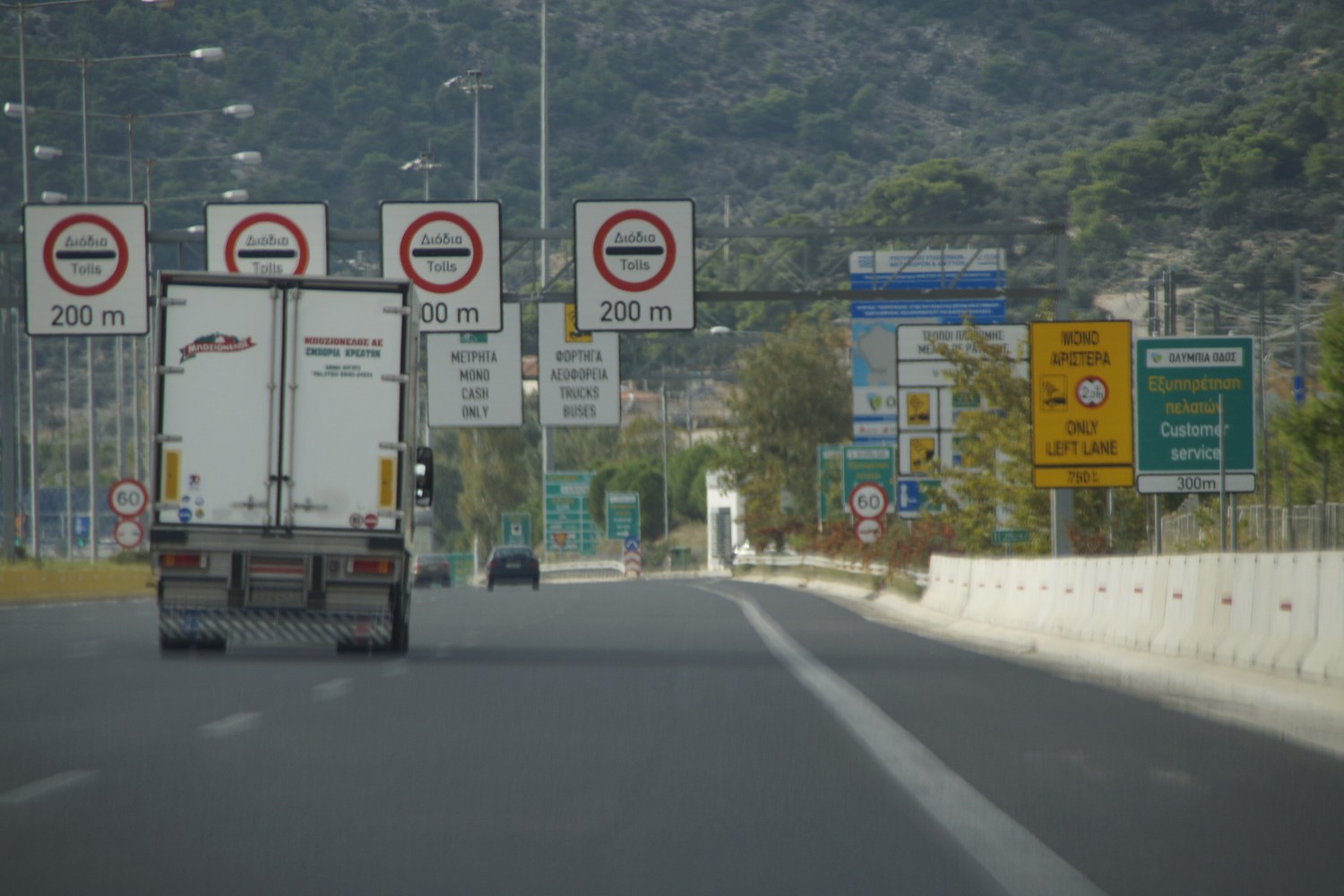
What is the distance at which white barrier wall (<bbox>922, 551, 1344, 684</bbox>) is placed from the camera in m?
15.7

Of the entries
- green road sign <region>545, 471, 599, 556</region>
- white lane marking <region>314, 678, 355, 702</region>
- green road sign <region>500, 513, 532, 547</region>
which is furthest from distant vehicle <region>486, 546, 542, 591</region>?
white lane marking <region>314, 678, 355, 702</region>

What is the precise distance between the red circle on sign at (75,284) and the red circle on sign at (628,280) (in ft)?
23.9

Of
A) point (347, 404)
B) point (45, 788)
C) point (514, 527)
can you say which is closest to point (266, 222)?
point (347, 404)

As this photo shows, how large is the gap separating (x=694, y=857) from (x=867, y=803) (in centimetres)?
181

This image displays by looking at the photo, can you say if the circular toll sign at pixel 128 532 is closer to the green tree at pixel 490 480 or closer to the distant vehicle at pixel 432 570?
the distant vehicle at pixel 432 570

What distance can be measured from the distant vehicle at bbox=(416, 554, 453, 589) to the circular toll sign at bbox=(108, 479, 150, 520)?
Answer: 34.0m

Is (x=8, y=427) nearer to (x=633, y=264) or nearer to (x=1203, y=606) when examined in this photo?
(x=633, y=264)

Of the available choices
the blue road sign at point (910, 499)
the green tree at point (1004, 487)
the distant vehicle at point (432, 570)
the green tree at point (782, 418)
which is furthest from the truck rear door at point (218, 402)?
the green tree at point (782, 418)

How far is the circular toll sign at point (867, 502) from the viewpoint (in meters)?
50.7

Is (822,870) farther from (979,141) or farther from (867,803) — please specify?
(979,141)

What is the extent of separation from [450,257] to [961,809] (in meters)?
24.9

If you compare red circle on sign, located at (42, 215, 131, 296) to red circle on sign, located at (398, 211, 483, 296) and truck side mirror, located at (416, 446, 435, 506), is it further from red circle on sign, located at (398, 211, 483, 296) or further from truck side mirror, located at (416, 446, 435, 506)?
truck side mirror, located at (416, 446, 435, 506)

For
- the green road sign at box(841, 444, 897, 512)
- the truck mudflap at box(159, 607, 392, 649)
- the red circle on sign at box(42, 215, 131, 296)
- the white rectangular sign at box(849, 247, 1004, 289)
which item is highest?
the white rectangular sign at box(849, 247, 1004, 289)

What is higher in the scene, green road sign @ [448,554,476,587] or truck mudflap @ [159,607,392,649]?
truck mudflap @ [159,607,392,649]
